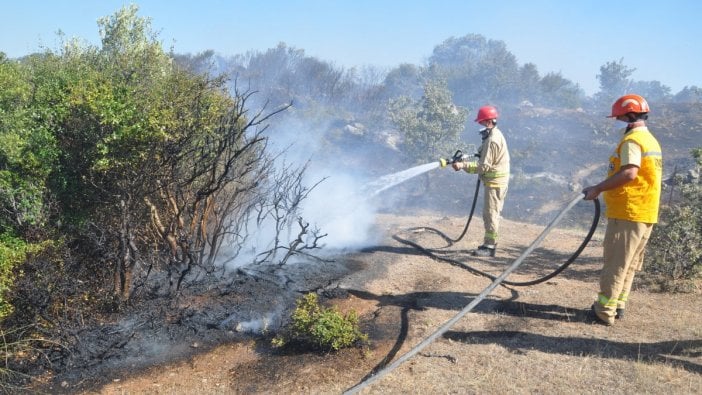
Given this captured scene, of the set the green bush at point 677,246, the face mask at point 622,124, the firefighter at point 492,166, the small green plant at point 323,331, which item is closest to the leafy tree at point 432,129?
the firefighter at point 492,166

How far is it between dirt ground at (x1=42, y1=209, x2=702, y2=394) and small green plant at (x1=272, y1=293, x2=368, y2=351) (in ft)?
0.35

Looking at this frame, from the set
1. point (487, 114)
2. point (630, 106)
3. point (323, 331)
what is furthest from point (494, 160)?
point (323, 331)

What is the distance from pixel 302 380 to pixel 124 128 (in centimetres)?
309

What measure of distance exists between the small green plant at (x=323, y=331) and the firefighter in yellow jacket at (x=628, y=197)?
7.75ft

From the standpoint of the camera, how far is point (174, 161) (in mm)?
5520

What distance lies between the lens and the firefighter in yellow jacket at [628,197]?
14.3 feet

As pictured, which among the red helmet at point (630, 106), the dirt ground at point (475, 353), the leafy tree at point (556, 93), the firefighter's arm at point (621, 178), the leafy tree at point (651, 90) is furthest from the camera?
the leafy tree at point (651, 90)

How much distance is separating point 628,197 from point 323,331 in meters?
3.01

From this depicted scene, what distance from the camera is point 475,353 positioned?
13.6 ft

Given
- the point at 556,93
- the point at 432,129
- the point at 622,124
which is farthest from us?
the point at 556,93

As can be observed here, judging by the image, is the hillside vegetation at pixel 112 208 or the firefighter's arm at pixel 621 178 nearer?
the firefighter's arm at pixel 621 178

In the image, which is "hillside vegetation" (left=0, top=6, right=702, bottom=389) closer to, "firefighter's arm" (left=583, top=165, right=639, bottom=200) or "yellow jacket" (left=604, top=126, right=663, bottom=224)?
"yellow jacket" (left=604, top=126, right=663, bottom=224)

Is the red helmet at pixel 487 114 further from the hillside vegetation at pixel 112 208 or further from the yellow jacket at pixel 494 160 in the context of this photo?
the hillside vegetation at pixel 112 208

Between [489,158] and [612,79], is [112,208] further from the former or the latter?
[612,79]
